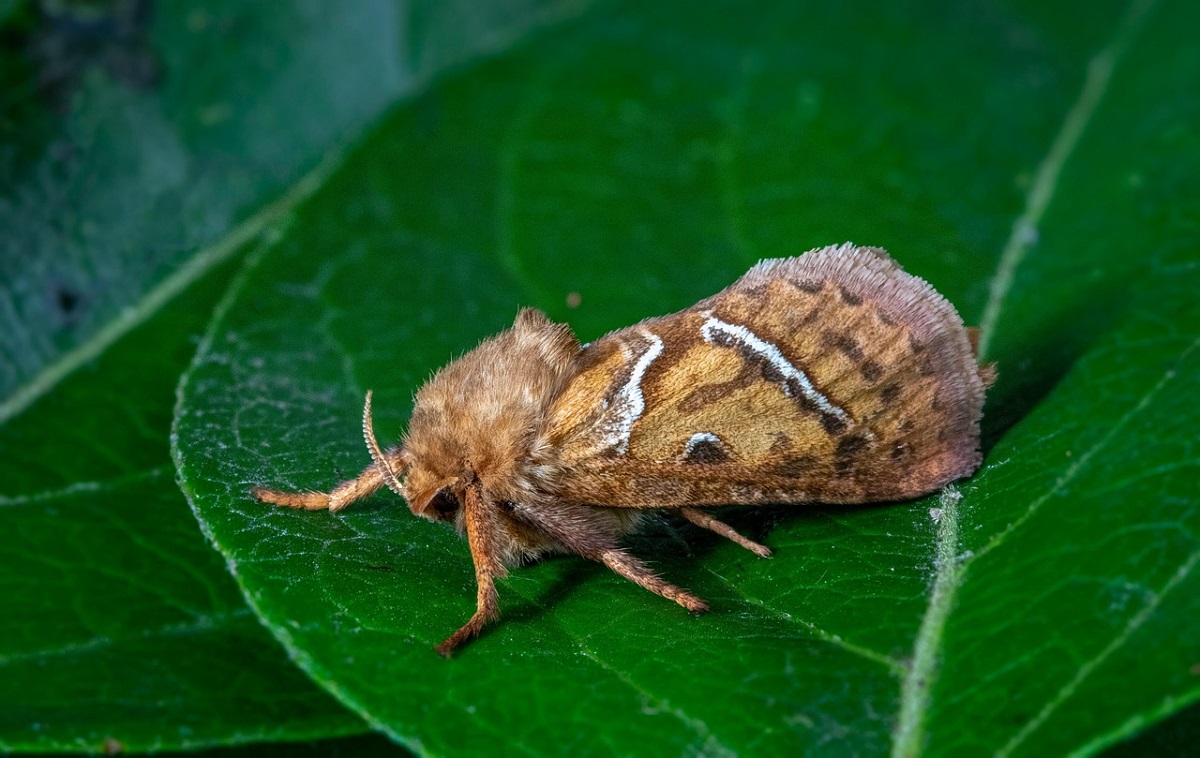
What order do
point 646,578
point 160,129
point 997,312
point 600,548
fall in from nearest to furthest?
point 646,578 → point 600,548 → point 997,312 → point 160,129

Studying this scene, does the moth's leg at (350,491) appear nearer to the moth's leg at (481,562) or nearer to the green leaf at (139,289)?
the moth's leg at (481,562)

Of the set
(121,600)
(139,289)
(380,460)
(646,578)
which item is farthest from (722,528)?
(139,289)

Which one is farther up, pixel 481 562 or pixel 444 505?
pixel 444 505

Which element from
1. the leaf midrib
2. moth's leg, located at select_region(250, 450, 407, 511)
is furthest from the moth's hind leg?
the leaf midrib

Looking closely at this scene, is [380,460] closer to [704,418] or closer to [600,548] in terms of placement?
[600,548]

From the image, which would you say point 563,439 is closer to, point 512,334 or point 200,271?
point 512,334

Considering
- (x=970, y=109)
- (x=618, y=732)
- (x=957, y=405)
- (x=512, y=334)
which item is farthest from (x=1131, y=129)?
(x=618, y=732)

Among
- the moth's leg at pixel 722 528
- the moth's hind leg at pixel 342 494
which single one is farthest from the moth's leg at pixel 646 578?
Result: the moth's hind leg at pixel 342 494
